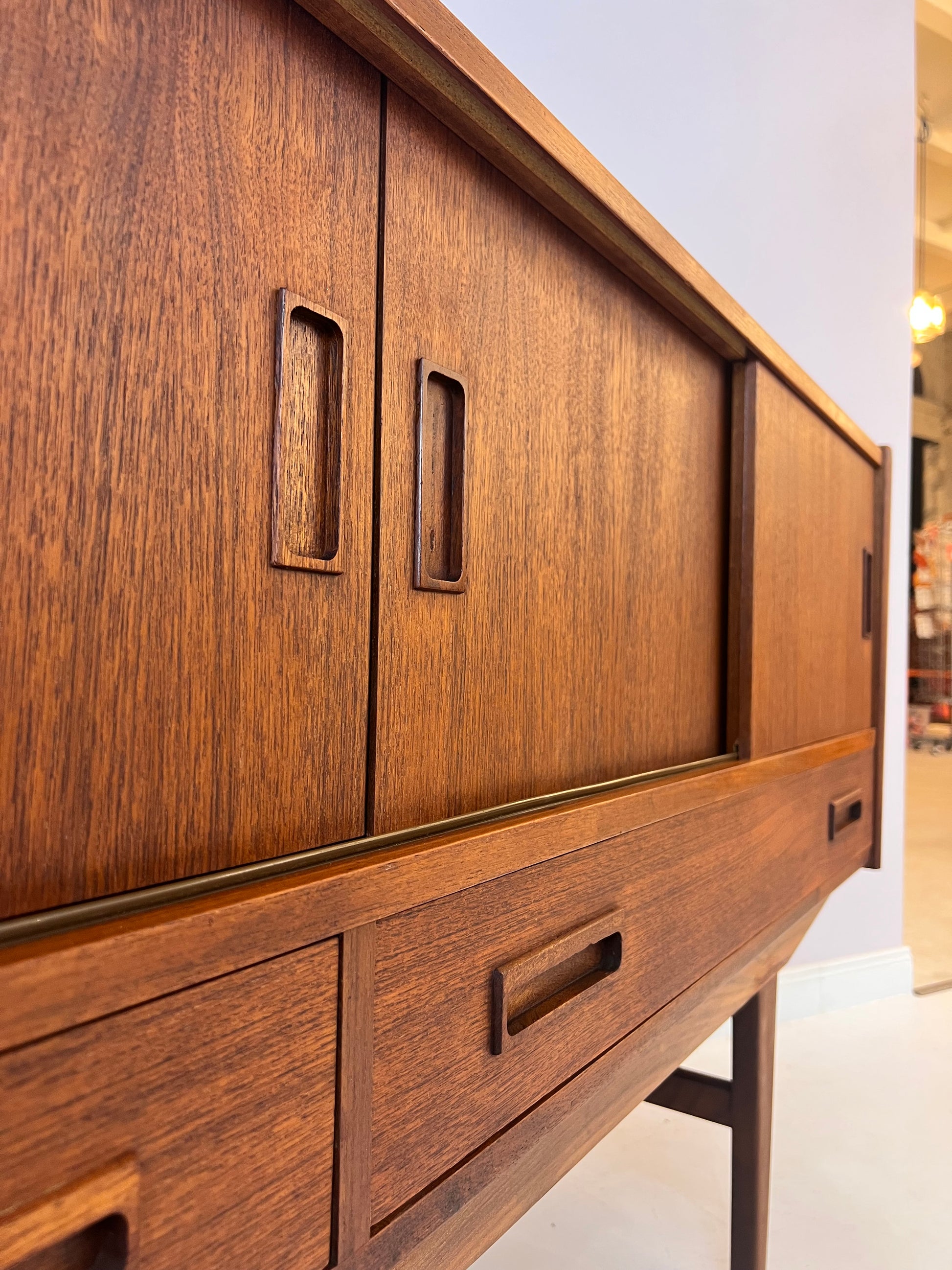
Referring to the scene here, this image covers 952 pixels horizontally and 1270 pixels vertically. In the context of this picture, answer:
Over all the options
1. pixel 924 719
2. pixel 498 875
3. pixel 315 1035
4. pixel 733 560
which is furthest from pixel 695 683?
pixel 924 719

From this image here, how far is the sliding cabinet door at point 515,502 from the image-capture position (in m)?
0.36

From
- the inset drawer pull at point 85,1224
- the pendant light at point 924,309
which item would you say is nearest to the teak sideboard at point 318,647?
the inset drawer pull at point 85,1224

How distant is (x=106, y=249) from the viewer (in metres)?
0.25

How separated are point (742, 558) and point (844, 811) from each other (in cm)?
34

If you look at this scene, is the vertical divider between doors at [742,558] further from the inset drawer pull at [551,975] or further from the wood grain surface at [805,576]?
the inset drawer pull at [551,975]

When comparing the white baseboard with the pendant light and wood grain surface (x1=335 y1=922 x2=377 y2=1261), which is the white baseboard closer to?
wood grain surface (x1=335 y1=922 x2=377 y2=1261)

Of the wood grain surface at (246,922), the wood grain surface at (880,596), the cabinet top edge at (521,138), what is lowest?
the wood grain surface at (246,922)

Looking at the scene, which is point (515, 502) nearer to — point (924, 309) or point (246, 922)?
point (246, 922)

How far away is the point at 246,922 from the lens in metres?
0.26

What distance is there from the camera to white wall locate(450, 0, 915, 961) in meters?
1.32

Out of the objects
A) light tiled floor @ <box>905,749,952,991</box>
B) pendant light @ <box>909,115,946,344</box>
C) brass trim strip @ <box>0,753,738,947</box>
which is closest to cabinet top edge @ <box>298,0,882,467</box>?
brass trim strip @ <box>0,753,738,947</box>

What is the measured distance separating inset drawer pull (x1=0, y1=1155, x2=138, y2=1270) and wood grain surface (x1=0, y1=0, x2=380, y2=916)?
7 centimetres

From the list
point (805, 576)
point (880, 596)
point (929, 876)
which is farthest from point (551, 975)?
point (929, 876)

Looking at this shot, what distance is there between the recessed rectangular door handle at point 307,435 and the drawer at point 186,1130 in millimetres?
133
